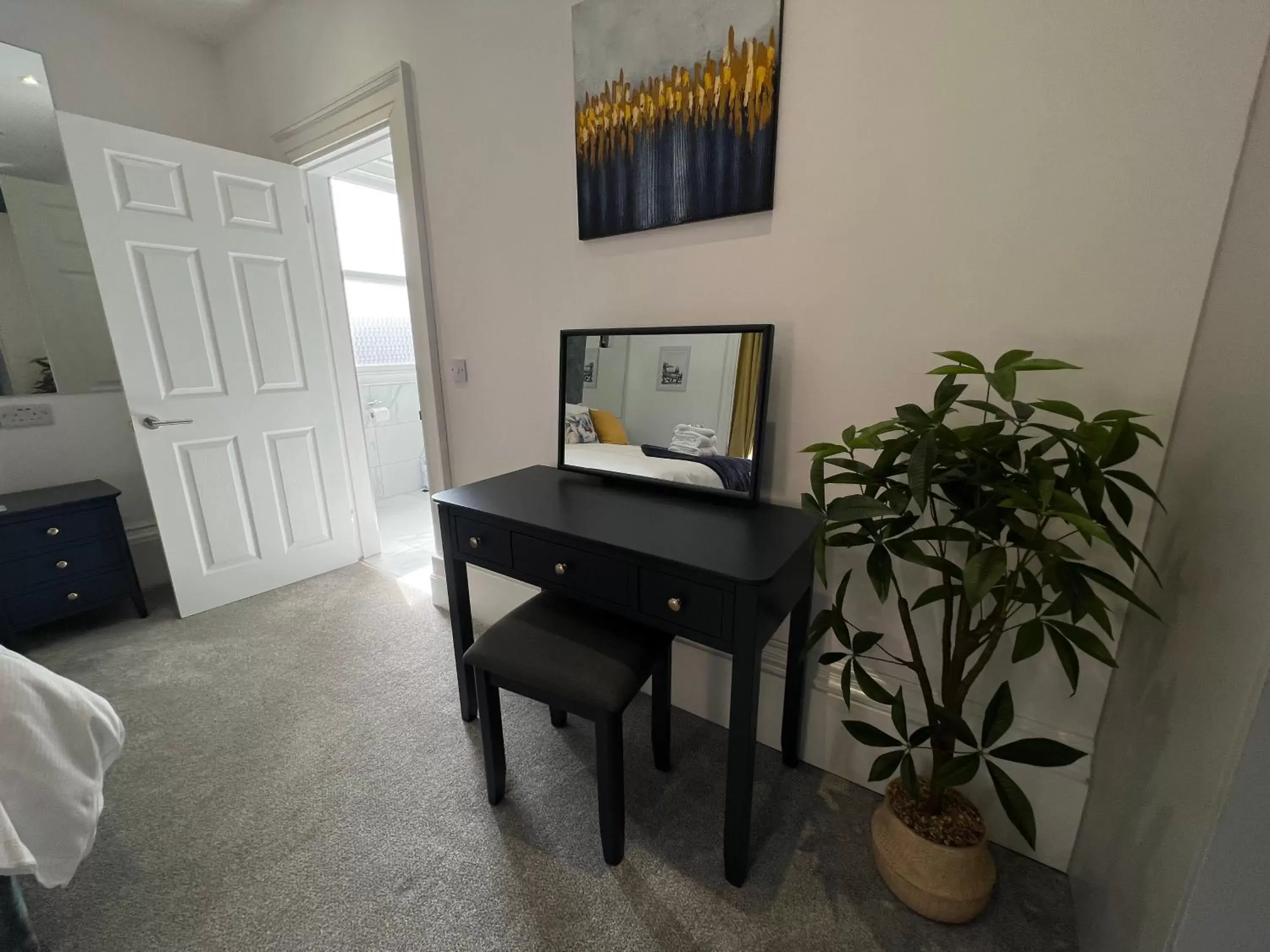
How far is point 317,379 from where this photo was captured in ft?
8.82

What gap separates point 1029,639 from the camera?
0.85 metres

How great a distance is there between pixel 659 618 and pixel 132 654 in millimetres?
2385

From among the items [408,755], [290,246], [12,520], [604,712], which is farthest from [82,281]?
[604,712]

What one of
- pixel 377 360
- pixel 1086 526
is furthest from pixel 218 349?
pixel 1086 526

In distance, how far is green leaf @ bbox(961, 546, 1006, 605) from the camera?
0.77 m

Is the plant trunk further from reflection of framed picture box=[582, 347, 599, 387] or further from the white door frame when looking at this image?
the white door frame

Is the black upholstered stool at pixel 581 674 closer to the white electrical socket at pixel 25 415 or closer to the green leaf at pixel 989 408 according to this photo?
the green leaf at pixel 989 408

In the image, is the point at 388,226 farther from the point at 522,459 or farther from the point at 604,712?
the point at 604,712

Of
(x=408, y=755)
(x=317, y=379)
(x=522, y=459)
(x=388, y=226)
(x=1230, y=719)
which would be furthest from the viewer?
(x=388, y=226)

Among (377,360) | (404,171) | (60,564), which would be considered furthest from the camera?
(377,360)

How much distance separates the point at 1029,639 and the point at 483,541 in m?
1.23

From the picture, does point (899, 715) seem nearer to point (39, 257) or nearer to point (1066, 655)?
point (1066, 655)

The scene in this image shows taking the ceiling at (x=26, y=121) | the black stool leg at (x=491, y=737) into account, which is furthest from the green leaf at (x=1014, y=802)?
the ceiling at (x=26, y=121)

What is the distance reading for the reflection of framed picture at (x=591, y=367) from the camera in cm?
161
